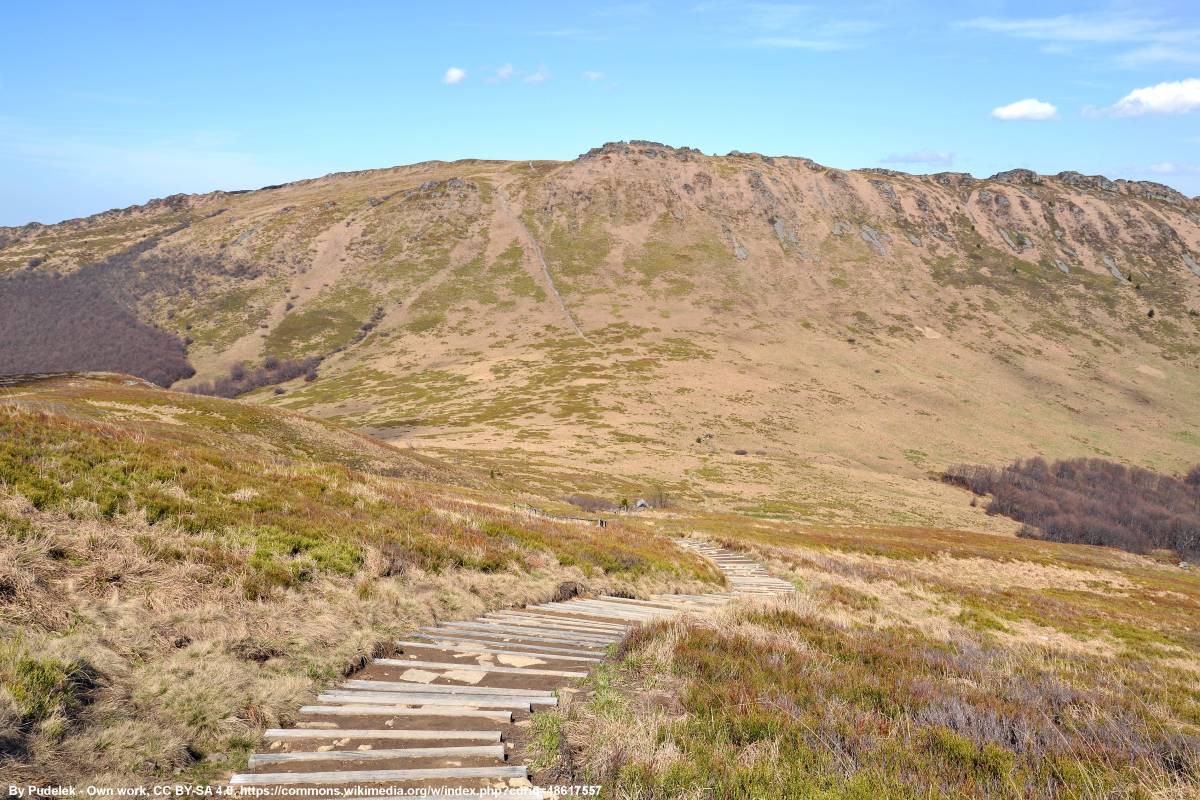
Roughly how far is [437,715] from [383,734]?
0.72 metres

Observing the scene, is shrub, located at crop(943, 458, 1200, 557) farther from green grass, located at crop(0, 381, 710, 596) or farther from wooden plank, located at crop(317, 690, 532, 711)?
wooden plank, located at crop(317, 690, 532, 711)

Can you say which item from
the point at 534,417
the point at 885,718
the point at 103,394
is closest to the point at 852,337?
the point at 534,417

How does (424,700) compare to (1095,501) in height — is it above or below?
above

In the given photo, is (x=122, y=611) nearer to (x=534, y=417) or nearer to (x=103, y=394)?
(x=103, y=394)

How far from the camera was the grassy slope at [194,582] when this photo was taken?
6.91 metres

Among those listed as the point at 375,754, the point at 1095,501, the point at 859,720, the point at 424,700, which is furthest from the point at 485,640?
the point at 1095,501

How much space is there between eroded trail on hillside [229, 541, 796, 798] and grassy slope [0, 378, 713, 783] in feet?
2.48

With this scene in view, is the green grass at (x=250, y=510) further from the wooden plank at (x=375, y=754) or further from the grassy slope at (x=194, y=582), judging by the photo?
the wooden plank at (x=375, y=754)

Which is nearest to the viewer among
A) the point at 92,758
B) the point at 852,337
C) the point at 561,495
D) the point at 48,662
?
the point at 92,758

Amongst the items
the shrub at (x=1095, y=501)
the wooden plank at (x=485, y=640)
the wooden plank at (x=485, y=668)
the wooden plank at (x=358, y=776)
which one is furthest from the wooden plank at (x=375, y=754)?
the shrub at (x=1095, y=501)

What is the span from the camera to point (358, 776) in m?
6.13

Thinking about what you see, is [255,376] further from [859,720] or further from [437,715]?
[859,720]

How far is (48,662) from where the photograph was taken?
710cm

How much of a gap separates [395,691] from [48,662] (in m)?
3.89
